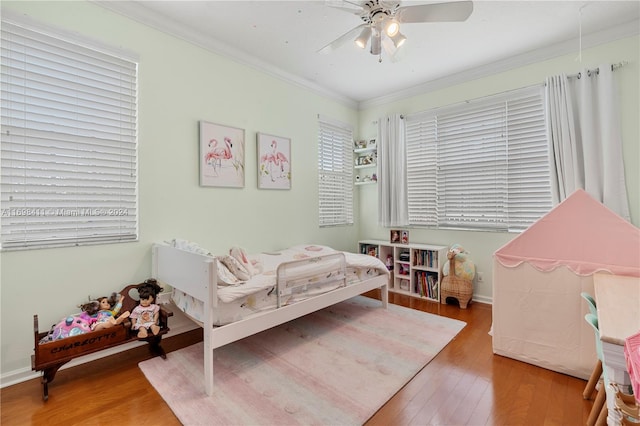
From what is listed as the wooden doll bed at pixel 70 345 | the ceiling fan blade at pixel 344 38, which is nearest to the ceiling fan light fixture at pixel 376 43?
the ceiling fan blade at pixel 344 38

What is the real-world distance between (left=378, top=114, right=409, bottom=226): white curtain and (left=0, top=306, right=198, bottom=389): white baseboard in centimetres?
293

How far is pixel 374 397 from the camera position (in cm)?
183

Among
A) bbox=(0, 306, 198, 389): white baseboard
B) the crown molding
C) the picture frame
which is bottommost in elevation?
bbox=(0, 306, 198, 389): white baseboard

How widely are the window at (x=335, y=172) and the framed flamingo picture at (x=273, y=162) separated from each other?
0.64m

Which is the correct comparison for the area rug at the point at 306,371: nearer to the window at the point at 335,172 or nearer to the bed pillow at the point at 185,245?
the bed pillow at the point at 185,245

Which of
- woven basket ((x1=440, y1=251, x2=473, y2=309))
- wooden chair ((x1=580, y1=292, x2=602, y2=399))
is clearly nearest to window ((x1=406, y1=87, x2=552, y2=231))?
woven basket ((x1=440, y1=251, x2=473, y2=309))

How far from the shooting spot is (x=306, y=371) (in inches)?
83.7

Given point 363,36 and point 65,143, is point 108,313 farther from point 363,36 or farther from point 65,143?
point 363,36

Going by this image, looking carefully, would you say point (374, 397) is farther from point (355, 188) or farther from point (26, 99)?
point (355, 188)

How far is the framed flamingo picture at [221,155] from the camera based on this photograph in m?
2.89

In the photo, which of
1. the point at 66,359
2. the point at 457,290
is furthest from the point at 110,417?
the point at 457,290

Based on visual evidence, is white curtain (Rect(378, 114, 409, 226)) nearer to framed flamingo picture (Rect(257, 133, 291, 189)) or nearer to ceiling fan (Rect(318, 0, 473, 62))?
framed flamingo picture (Rect(257, 133, 291, 189))

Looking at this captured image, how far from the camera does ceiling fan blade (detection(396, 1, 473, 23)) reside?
5.85 ft

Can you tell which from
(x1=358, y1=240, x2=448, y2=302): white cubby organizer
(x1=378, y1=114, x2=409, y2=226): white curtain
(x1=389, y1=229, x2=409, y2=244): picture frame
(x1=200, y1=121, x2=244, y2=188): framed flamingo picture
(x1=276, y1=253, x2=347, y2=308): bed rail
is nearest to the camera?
(x1=276, y1=253, x2=347, y2=308): bed rail
